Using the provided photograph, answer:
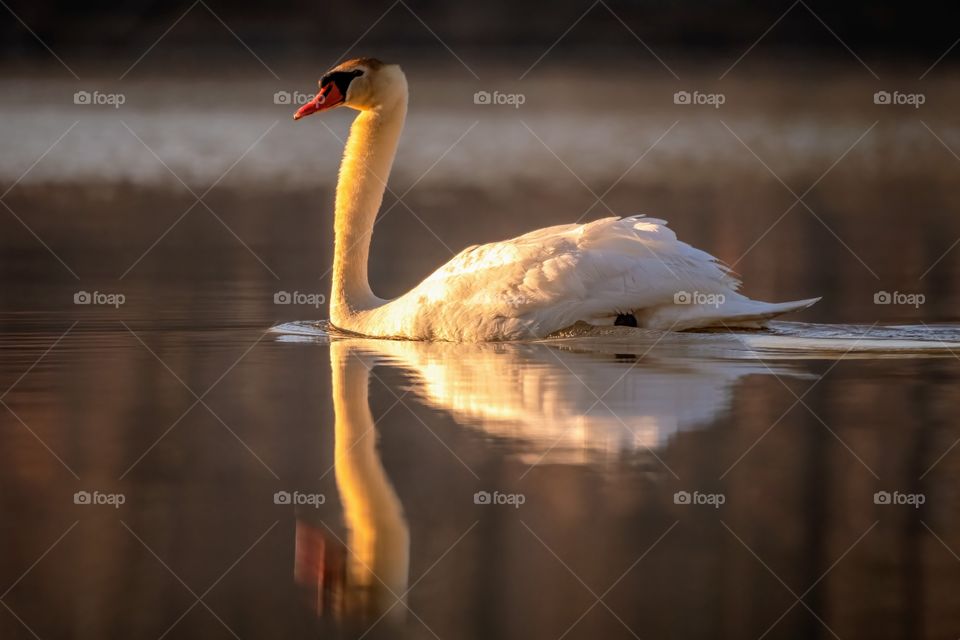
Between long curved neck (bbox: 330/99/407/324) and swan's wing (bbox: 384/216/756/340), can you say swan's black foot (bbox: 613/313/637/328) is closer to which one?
swan's wing (bbox: 384/216/756/340)

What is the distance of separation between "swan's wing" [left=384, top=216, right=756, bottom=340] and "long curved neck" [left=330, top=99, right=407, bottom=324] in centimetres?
99

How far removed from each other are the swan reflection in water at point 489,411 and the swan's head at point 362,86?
4.75 ft

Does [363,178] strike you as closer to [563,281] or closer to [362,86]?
[362,86]

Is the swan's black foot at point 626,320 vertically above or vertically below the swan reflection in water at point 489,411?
above

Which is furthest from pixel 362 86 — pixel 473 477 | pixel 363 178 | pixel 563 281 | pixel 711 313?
pixel 473 477

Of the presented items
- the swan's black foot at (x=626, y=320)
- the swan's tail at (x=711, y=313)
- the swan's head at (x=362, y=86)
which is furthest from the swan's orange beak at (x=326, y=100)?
the swan's tail at (x=711, y=313)

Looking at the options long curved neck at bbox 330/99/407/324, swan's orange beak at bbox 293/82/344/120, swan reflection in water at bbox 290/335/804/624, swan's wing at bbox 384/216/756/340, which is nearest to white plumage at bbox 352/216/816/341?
swan's wing at bbox 384/216/756/340

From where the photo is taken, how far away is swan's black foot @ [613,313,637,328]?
8422 mm

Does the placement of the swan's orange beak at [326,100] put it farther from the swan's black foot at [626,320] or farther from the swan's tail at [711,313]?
the swan's tail at [711,313]

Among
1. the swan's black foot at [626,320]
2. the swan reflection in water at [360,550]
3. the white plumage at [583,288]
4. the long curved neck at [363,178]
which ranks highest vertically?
the long curved neck at [363,178]

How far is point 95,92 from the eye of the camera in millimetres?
25688

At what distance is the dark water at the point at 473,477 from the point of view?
4.09 meters

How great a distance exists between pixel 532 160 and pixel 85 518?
19.2 meters

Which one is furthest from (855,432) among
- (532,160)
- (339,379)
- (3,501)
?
(532,160)
